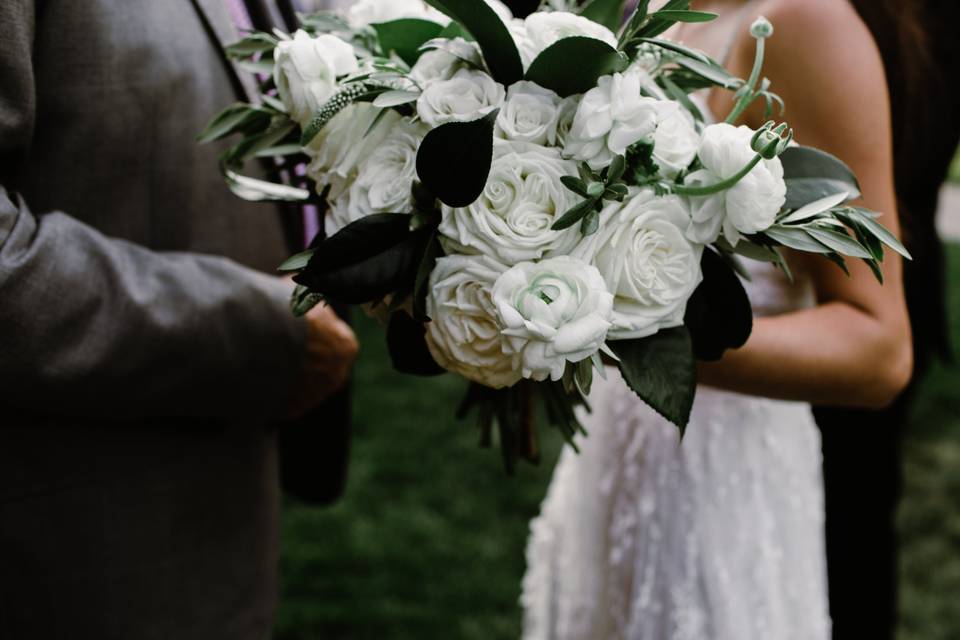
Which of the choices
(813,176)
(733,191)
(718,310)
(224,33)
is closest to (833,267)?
(813,176)

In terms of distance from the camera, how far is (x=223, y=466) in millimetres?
1666

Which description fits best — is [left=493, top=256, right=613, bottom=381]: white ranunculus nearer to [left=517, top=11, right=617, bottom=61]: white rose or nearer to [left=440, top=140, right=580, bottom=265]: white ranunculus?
[left=440, top=140, right=580, bottom=265]: white ranunculus

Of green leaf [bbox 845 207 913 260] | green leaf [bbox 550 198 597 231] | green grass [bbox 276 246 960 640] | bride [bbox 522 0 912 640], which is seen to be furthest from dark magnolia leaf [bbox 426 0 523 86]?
green grass [bbox 276 246 960 640]

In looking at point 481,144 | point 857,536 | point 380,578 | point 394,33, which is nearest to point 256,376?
point 394,33

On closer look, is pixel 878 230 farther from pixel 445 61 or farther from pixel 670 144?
pixel 445 61

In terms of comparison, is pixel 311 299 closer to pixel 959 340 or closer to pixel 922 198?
pixel 922 198

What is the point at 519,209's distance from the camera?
39.6 inches

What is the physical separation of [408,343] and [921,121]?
133 cm

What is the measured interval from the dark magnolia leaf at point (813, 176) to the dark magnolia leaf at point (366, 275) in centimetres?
54

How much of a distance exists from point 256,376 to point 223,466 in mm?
210

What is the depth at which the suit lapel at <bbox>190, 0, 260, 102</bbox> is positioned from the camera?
4.94 feet

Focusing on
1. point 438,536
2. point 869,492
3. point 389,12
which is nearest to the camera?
point 389,12

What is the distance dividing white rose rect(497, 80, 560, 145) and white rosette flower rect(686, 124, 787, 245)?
0.19 meters

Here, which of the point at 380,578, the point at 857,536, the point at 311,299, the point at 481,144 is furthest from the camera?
the point at 380,578
